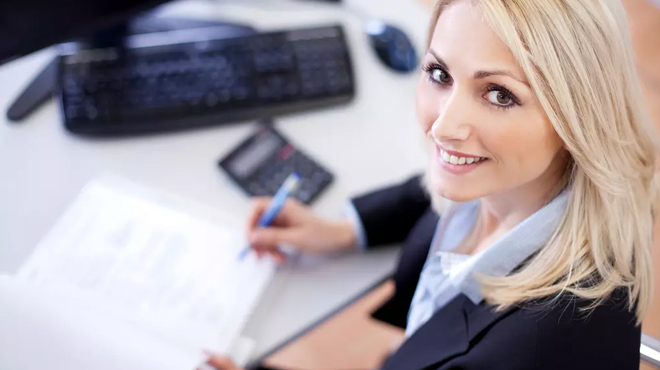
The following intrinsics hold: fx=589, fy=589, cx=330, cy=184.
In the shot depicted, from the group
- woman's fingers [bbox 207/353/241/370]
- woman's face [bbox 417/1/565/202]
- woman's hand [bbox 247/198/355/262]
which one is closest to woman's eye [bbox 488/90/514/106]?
woman's face [bbox 417/1/565/202]

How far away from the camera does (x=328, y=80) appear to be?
100cm

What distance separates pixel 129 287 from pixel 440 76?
0.50m

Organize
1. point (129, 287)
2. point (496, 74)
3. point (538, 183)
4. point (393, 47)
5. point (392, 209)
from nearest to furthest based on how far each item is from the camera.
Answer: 1. point (496, 74)
2. point (538, 183)
3. point (129, 287)
4. point (392, 209)
5. point (393, 47)

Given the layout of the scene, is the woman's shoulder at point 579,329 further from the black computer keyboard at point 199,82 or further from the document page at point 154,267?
the black computer keyboard at point 199,82

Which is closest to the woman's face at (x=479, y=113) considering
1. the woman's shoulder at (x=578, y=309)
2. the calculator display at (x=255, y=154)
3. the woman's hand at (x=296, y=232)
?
the woman's shoulder at (x=578, y=309)

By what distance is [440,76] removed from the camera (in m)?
0.65

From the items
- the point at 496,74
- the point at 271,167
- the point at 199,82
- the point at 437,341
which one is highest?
the point at 496,74

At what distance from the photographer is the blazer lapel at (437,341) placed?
2.33ft

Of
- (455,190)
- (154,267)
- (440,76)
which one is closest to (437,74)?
(440,76)

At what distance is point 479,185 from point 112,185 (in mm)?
565

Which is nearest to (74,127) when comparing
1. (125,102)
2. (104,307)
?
(125,102)

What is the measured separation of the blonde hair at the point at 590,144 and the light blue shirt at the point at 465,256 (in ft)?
0.05

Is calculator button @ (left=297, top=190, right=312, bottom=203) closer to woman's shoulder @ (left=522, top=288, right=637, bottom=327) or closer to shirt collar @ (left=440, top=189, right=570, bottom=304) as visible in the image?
shirt collar @ (left=440, top=189, right=570, bottom=304)

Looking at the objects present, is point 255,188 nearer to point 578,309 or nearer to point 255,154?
point 255,154
